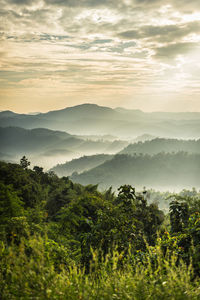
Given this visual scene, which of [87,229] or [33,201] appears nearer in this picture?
[87,229]

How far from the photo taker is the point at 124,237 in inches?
225

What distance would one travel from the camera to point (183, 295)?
11.1ft

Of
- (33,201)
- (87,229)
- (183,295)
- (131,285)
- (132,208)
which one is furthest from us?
(33,201)

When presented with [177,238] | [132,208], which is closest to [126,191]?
[132,208]

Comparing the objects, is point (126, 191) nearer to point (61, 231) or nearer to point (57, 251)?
point (57, 251)

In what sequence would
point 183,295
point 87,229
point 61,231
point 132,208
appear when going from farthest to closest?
point 87,229 → point 61,231 → point 132,208 → point 183,295

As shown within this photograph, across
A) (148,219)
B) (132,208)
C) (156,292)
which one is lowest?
(148,219)

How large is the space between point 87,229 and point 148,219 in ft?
13.4

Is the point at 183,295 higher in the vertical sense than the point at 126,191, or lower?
lower

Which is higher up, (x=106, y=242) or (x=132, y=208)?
(x=132, y=208)

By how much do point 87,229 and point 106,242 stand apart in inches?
196

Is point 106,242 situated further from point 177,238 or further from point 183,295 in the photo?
point 183,295

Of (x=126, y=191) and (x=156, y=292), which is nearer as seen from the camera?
(x=156, y=292)

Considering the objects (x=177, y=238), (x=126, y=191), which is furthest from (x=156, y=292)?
(x=126, y=191)
